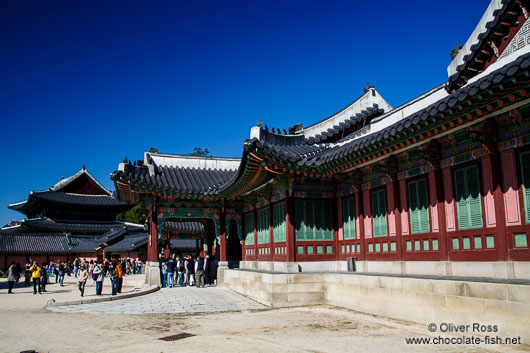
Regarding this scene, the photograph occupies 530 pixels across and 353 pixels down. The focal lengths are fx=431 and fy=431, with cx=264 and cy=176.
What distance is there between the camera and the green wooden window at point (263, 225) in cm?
2069

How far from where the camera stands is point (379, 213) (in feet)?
50.3

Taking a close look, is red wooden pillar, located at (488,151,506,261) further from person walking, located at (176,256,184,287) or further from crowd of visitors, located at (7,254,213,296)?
person walking, located at (176,256,184,287)

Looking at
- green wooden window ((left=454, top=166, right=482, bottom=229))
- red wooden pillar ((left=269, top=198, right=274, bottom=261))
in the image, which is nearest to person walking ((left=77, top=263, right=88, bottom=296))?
red wooden pillar ((left=269, top=198, right=274, bottom=261))

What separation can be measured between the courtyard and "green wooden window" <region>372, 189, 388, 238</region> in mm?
3109

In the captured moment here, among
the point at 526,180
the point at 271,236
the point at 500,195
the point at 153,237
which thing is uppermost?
the point at 526,180

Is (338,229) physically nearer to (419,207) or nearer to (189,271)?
(419,207)

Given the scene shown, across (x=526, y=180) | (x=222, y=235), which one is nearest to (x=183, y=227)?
(x=222, y=235)

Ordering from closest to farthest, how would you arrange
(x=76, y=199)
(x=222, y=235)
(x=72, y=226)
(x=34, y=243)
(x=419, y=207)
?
(x=419, y=207), (x=222, y=235), (x=34, y=243), (x=72, y=226), (x=76, y=199)

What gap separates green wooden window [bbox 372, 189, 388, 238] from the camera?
15125 millimetres

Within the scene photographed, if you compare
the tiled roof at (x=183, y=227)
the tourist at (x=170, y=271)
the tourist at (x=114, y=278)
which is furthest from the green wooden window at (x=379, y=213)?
the tiled roof at (x=183, y=227)

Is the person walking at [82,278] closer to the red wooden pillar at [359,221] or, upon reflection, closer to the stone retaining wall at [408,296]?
the stone retaining wall at [408,296]

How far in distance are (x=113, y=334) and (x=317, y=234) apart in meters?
9.07

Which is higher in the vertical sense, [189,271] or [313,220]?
[313,220]

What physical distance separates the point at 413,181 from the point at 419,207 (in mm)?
866
